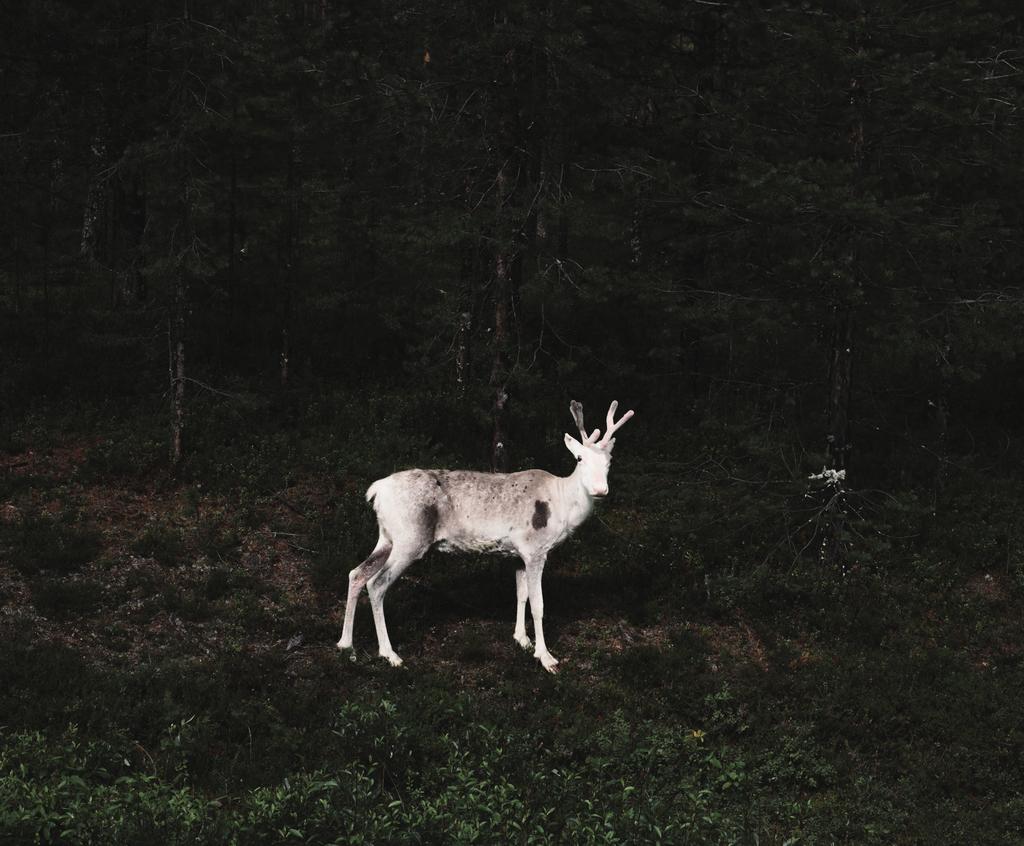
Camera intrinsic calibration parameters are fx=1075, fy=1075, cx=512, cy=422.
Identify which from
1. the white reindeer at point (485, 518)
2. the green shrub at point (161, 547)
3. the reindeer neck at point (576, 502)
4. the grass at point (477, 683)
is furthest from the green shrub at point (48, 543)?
the reindeer neck at point (576, 502)

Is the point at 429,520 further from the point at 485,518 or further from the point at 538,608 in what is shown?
the point at 538,608

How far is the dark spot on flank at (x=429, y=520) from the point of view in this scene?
1275cm

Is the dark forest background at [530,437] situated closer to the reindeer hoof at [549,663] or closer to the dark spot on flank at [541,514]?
the reindeer hoof at [549,663]

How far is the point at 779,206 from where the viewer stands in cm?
1409

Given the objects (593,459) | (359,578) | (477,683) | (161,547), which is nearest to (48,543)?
(161,547)

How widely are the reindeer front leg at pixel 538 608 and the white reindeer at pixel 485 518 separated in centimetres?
1

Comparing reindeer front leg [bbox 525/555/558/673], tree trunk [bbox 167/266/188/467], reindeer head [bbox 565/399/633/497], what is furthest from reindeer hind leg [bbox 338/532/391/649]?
tree trunk [bbox 167/266/188/467]

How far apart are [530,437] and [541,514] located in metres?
5.99

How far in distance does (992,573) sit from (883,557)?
1.65 m

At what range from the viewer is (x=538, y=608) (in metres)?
13.0

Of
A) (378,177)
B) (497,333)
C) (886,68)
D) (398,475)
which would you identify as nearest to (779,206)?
(886,68)

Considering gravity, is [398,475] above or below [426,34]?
below

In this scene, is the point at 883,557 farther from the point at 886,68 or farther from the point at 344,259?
the point at 344,259

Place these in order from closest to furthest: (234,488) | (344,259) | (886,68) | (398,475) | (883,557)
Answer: (398,475)
(886,68)
(883,557)
(234,488)
(344,259)
